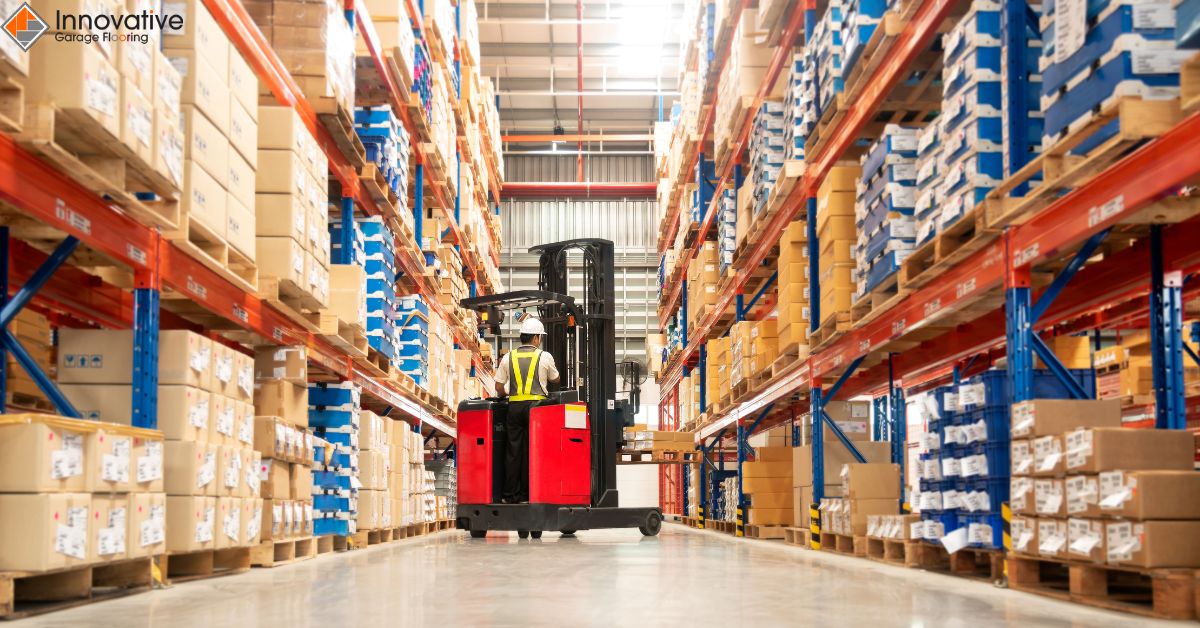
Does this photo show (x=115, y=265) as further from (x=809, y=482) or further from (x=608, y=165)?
(x=608, y=165)

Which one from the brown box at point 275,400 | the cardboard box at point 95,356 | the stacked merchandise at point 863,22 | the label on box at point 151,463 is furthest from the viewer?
the stacked merchandise at point 863,22

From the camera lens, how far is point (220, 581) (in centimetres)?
535

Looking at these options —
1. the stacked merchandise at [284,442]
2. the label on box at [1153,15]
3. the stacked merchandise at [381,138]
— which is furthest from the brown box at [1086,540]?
the stacked merchandise at [381,138]

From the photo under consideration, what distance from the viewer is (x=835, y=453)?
9.10m

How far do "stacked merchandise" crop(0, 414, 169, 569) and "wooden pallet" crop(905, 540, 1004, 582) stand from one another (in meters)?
3.76

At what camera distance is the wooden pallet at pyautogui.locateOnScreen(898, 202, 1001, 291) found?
208 inches

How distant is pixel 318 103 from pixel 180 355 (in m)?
2.73

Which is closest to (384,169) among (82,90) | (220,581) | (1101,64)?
(220,581)

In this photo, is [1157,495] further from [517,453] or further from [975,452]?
[517,453]

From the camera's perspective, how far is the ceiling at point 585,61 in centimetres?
2044

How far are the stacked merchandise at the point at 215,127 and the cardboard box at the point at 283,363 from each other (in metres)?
1.01

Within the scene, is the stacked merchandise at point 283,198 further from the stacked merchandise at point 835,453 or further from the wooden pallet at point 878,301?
the stacked merchandise at point 835,453

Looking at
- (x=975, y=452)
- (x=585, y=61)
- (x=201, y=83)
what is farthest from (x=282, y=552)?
(x=585, y=61)

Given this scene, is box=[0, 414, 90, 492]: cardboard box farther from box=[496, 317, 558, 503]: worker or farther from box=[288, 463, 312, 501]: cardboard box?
box=[496, 317, 558, 503]: worker
